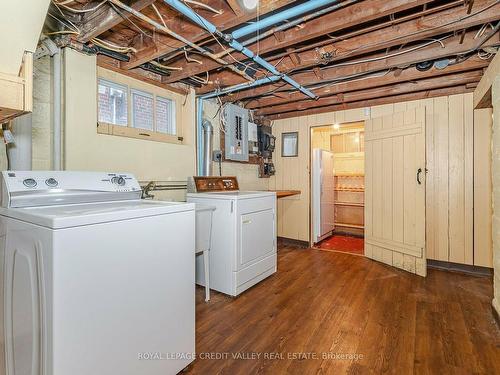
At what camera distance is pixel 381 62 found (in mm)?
2461

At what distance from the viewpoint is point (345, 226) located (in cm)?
513

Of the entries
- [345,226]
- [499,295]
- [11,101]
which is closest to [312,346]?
[499,295]

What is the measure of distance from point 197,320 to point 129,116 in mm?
1908

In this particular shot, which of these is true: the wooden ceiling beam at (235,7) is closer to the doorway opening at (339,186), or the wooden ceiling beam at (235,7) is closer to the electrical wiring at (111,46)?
the electrical wiring at (111,46)

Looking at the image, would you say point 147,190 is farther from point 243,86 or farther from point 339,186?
point 339,186

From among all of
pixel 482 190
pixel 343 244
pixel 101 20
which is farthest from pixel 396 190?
pixel 101 20

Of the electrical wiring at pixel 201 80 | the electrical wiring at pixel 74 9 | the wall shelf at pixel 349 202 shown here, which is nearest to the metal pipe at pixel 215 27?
the electrical wiring at pixel 74 9

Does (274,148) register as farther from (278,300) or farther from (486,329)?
(486,329)

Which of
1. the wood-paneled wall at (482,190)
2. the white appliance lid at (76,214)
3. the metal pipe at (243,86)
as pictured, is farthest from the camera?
the wood-paneled wall at (482,190)

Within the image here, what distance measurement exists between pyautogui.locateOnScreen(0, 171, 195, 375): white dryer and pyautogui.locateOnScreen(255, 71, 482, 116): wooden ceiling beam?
2756 mm

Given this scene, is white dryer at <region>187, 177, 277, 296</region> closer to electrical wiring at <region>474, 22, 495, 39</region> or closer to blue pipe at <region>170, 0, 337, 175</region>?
blue pipe at <region>170, 0, 337, 175</region>

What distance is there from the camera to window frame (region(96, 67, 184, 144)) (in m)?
2.28

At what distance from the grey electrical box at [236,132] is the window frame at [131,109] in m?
0.66

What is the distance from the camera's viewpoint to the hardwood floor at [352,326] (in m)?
1.59
